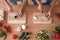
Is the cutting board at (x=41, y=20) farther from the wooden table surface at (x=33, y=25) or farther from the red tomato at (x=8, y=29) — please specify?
the red tomato at (x=8, y=29)

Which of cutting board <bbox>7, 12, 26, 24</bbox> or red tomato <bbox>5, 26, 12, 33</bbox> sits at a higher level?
cutting board <bbox>7, 12, 26, 24</bbox>

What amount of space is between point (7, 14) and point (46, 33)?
0.36 m

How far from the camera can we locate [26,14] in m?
1.67

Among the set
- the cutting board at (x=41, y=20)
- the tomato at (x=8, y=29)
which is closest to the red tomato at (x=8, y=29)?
the tomato at (x=8, y=29)

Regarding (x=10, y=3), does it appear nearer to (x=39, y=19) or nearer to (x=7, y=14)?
(x=7, y=14)

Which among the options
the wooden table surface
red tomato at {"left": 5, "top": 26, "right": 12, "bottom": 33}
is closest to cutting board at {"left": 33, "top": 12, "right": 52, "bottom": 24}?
the wooden table surface

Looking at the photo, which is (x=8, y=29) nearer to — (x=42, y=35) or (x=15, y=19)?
(x=15, y=19)

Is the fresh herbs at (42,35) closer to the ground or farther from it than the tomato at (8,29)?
closer to the ground

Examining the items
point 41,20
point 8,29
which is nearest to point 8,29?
point 8,29

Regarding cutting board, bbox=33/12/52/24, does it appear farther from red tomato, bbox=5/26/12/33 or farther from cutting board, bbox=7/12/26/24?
red tomato, bbox=5/26/12/33

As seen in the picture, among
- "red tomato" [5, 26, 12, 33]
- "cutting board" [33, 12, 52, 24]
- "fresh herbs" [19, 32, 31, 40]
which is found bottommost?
"fresh herbs" [19, 32, 31, 40]

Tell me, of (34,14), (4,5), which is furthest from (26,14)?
(4,5)

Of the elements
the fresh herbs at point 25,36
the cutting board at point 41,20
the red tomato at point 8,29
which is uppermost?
the cutting board at point 41,20

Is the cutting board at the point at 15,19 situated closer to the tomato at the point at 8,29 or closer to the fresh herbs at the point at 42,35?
the tomato at the point at 8,29
